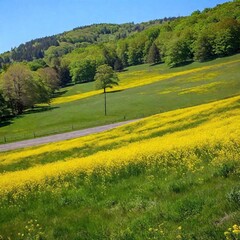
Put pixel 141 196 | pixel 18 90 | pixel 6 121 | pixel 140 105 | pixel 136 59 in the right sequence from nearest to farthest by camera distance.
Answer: pixel 141 196 → pixel 140 105 → pixel 6 121 → pixel 18 90 → pixel 136 59

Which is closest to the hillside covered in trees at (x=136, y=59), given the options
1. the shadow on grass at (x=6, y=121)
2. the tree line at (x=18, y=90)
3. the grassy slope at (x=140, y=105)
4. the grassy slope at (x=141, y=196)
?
the tree line at (x=18, y=90)

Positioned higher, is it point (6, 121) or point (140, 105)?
point (6, 121)

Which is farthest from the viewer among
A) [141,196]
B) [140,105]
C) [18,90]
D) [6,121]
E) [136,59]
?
[136,59]

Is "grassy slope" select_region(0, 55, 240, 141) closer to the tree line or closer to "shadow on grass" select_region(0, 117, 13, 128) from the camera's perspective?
"shadow on grass" select_region(0, 117, 13, 128)

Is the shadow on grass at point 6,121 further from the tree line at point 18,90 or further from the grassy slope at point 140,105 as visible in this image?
the tree line at point 18,90

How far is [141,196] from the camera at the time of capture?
41.0 feet

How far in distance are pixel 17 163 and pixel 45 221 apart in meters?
18.6

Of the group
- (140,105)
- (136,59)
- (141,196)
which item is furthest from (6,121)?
(136,59)

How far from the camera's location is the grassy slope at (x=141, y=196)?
883cm

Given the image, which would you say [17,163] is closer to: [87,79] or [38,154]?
[38,154]

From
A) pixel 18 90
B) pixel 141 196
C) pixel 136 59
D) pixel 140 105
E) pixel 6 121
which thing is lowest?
pixel 140 105

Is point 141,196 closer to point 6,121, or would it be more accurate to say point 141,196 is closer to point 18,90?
point 6,121

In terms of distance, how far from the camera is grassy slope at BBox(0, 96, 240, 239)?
29.0ft

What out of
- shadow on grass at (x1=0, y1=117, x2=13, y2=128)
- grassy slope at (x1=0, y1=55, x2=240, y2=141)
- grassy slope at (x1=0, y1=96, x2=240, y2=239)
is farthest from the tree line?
grassy slope at (x1=0, y1=96, x2=240, y2=239)
